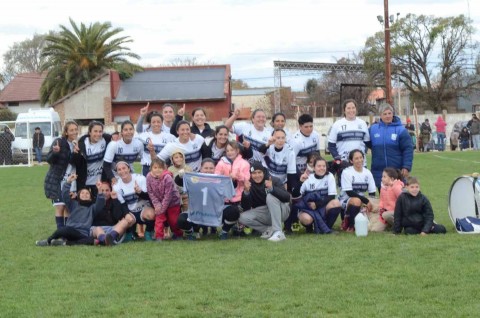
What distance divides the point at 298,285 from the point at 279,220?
290cm

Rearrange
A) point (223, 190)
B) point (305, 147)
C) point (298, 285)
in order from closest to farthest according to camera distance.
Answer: point (298, 285) → point (223, 190) → point (305, 147)

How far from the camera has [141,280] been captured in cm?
709

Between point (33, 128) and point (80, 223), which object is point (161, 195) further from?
point (33, 128)

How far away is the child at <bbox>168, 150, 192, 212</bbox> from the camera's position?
9.76 metres

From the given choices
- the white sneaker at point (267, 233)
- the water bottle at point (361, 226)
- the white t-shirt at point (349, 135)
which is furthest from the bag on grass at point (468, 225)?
the white sneaker at point (267, 233)

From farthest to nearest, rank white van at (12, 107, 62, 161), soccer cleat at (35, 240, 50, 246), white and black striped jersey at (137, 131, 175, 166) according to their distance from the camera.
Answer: white van at (12, 107, 62, 161) → white and black striped jersey at (137, 131, 175, 166) → soccer cleat at (35, 240, 50, 246)

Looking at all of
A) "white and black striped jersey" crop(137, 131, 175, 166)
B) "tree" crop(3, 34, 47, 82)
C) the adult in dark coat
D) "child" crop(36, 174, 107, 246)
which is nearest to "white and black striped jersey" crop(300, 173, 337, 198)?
"white and black striped jersey" crop(137, 131, 175, 166)

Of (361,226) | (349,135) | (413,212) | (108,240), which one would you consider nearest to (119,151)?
(108,240)

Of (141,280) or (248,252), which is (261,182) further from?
(141,280)

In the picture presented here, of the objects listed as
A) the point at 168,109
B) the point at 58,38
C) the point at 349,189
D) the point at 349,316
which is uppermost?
the point at 58,38

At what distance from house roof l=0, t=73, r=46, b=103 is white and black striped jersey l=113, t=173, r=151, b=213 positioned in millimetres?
58850

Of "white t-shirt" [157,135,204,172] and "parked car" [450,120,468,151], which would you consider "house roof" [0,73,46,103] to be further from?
"white t-shirt" [157,135,204,172]

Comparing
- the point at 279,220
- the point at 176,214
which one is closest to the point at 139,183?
the point at 176,214

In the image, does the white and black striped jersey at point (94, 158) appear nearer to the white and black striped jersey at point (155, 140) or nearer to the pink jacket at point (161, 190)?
the white and black striped jersey at point (155, 140)
